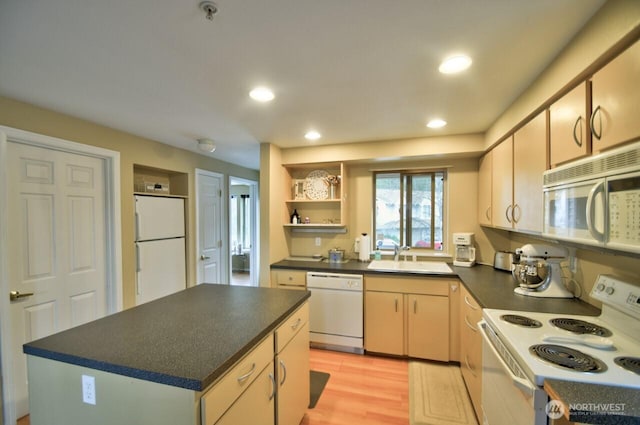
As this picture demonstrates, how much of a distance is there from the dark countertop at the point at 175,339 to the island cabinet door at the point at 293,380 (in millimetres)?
232

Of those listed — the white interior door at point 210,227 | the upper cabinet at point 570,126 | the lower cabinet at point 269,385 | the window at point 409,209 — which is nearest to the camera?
the lower cabinet at point 269,385

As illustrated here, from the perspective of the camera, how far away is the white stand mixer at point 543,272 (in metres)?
1.82

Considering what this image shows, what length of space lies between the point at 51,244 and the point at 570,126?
3.61m

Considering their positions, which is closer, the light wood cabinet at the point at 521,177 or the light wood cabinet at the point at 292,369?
the light wood cabinet at the point at 292,369

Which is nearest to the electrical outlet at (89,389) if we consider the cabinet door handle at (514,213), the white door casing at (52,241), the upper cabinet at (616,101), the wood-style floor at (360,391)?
the wood-style floor at (360,391)

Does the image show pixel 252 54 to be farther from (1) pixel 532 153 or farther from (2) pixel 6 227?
(2) pixel 6 227

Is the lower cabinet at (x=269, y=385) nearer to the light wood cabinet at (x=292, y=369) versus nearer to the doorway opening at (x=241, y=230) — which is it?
the light wood cabinet at (x=292, y=369)

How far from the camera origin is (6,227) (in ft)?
6.29

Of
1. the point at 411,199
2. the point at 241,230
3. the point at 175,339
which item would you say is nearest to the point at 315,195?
the point at 411,199

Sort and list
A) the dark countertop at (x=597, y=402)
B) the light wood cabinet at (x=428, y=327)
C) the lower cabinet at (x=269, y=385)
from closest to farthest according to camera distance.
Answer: the dark countertop at (x=597, y=402) → the lower cabinet at (x=269, y=385) → the light wood cabinet at (x=428, y=327)

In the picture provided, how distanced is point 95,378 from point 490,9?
6.94 ft

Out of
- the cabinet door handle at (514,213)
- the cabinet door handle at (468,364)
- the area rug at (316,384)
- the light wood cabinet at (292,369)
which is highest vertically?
the cabinet door handle at (514,213)

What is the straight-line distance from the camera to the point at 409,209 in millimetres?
3398

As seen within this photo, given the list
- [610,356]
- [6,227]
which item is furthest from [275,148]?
[610,356]
